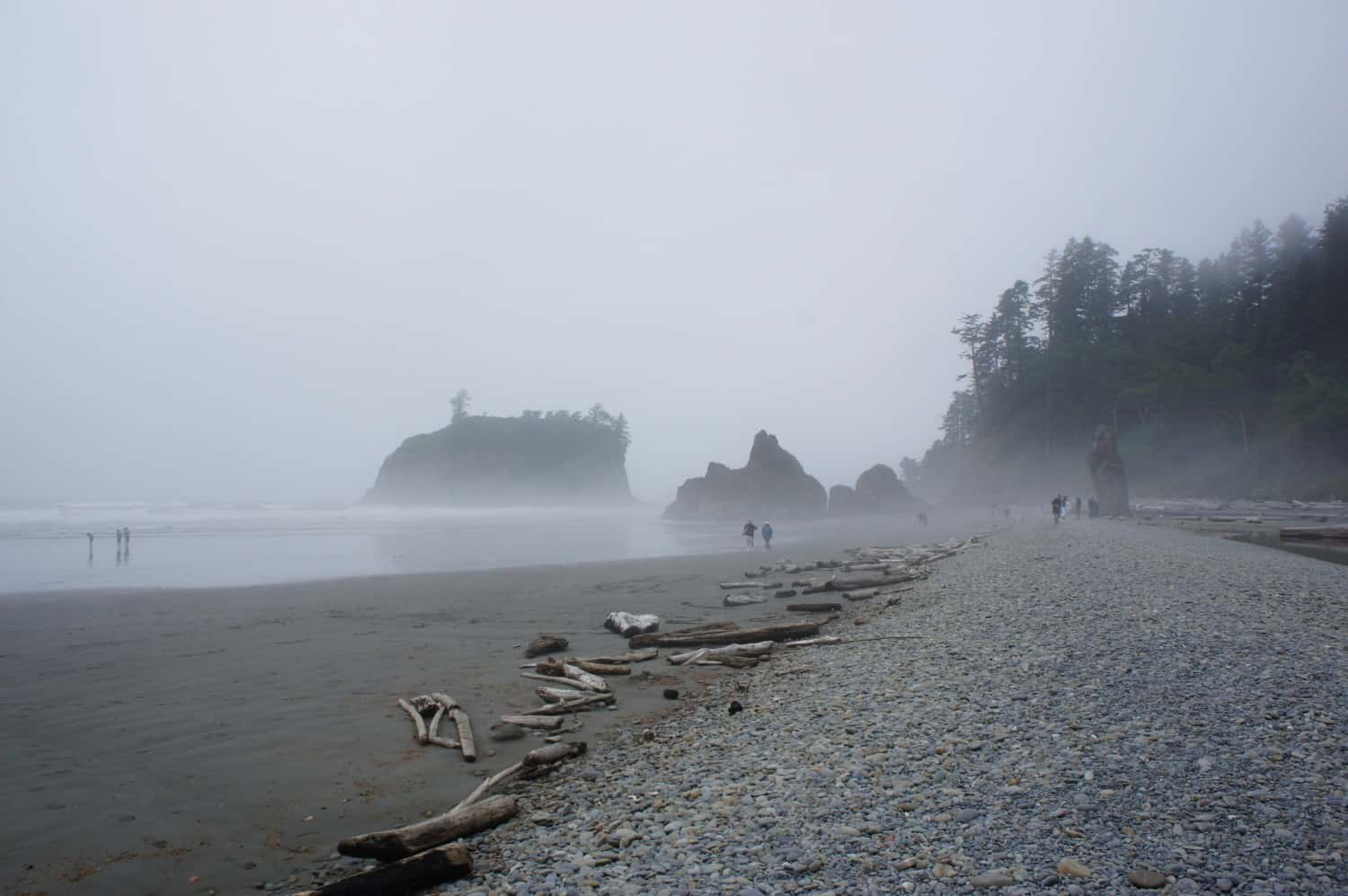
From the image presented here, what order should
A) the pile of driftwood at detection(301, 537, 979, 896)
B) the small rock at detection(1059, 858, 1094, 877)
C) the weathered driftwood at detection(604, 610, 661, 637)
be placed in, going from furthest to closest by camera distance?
1. the weathered driftwood at detection(604, 610, 661, 637)
2. the pile of driftwood at detection(301, 537, 979, 896)
3. the small rock at detection(1059, 858, 1094, 877)

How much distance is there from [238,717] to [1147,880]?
29.8 feet

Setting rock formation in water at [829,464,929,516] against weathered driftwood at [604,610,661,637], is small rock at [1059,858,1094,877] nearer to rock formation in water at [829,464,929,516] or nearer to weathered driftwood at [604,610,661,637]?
weathered driftwood at [604,610,661,637]

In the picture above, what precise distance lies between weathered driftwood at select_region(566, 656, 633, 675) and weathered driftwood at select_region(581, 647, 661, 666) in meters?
0.08

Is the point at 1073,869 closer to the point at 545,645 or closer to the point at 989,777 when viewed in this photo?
the point at 989,777

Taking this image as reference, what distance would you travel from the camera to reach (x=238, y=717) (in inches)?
327

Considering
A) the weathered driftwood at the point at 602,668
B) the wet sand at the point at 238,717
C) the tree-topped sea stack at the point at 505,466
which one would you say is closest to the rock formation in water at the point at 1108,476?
the wet sand at the point at 238,717

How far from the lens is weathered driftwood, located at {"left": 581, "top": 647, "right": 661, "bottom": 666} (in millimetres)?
10852

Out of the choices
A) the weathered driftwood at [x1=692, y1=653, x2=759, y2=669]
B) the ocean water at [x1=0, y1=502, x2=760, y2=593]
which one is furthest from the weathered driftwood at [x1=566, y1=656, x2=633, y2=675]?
the ocean water at [x1=0, y1=502, x2=760, y2=593]

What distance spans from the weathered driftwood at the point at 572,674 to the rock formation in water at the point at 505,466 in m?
106

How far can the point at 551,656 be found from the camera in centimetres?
1136

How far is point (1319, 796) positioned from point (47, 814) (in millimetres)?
9588

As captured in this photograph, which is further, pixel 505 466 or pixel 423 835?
pixel 505 466

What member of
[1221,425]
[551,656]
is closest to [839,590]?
[551,656]

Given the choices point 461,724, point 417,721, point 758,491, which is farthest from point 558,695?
point 758,491
